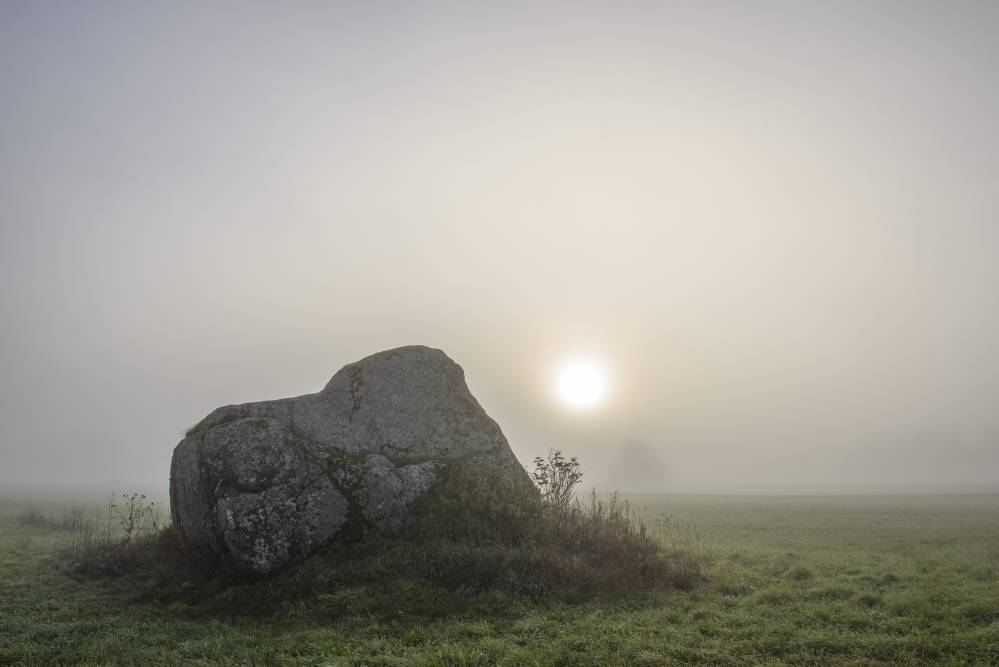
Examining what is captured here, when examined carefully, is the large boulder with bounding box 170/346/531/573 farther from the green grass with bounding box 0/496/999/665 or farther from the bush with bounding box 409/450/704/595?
the green grass with bounding box 0/496/999/665

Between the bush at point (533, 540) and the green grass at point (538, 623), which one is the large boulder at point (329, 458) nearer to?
the bush at point (533, 540)

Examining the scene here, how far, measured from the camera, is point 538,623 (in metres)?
11.1

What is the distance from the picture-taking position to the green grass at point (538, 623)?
375 inches

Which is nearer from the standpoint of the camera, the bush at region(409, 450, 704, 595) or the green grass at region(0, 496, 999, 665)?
the green grass at region(0, 496, 999, 665)

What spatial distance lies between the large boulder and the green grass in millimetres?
1967

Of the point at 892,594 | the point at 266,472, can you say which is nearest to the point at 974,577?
the point at 892,594

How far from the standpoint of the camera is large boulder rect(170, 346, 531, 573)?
14828 millimetres

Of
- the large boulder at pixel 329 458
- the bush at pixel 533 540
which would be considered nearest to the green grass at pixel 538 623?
the bush at pixel 533 540

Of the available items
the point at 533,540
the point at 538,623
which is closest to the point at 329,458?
the point at 533,540

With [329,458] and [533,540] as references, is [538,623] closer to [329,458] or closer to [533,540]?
[533,540]

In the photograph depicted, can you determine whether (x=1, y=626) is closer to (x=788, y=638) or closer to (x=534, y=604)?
(x=534, y=604)

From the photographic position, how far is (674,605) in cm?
1263

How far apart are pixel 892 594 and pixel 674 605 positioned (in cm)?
525

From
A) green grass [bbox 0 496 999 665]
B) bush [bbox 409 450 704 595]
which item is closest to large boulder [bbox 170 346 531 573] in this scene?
bush [bbox 409 450 704 595]
